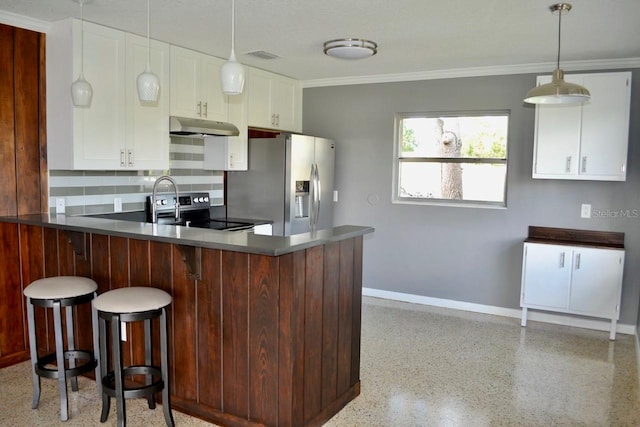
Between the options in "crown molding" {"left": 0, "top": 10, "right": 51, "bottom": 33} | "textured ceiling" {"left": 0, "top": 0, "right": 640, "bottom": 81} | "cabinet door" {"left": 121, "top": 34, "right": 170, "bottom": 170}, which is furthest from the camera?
"cabinet door" {"left": 121, "top": 34, "right": 170, "bottom": 170}

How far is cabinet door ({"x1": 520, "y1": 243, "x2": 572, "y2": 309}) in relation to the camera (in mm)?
4359

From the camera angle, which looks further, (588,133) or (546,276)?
(546,276)

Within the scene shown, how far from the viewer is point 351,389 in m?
3.08

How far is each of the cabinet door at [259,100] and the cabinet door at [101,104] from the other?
1.44m

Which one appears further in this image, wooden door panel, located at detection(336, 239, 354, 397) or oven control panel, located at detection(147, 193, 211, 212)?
oven control panel, located at detection(147, 193, 211, 212)

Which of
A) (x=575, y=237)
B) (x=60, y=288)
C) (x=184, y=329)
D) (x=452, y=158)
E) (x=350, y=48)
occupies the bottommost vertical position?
(x=184, y=329)

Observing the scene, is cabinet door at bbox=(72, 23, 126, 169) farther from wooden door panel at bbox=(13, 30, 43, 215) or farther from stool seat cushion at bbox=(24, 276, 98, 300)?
stool seat cushion at bbox=(24, 276, 98, 300)

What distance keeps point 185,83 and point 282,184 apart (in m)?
1.28

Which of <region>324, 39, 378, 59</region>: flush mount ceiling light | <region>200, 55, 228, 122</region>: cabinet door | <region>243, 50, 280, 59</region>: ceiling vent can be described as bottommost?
<region>200, 55, 228, 122</region>: cabinet door

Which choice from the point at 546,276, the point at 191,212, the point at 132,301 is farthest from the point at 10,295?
the point at 546,276

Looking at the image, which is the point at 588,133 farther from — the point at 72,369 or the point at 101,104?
the point at 72,369

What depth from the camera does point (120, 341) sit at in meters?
2.50

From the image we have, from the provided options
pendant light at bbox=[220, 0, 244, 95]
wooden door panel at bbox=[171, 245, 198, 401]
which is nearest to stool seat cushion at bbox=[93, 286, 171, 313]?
wooden door panel at bbox=[171, 245, 198, 401]

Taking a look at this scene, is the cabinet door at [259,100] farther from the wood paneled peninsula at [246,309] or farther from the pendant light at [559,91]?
the pendant light at [559,91]
